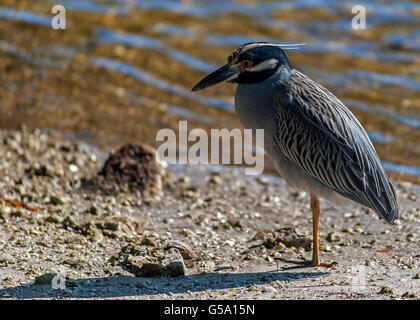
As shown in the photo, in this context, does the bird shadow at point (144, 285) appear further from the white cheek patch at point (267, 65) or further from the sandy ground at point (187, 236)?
the white cheek patch at point (267, 65)

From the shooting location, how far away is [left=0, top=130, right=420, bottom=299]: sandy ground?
5.12m

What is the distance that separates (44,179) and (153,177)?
1.12 metres

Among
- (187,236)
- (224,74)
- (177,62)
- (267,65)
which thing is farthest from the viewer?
(177,62)

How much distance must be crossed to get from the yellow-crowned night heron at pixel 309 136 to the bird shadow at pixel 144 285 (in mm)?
596

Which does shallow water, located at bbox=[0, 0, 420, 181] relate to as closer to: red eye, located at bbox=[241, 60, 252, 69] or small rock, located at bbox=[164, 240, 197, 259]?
red eye, located at bbox=[241, 60, 252, 69]

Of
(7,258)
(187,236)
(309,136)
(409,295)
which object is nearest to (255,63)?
(309,136)

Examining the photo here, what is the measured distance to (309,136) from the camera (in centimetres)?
583

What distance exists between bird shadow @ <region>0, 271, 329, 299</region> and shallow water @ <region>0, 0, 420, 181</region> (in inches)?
140

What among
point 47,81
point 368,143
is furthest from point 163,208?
point 47,81

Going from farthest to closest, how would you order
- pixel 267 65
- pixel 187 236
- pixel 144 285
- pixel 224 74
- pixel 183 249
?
1. pixel 187 236
2. pixel 224 74
3. pixel 267 65
4. pixel 183 249
5. pixel 144 285

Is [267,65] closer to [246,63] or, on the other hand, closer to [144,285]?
[246,63]

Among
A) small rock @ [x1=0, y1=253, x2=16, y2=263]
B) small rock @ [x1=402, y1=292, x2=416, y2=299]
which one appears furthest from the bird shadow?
small rock @ [x1=402, y1=292, x2=416, y2=299]

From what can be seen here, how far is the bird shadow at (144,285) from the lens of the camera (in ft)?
16.0

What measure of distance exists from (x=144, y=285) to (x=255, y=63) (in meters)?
2.12
